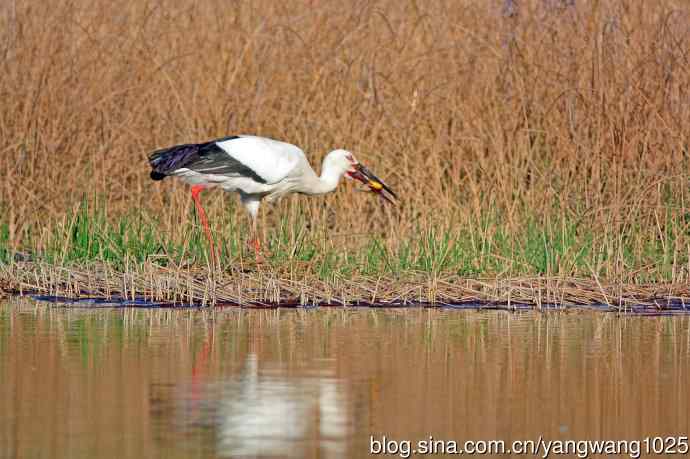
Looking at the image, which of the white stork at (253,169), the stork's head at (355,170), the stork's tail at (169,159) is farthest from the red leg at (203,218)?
the stork's head at (355,170)

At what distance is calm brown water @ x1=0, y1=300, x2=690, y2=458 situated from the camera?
5.18 m

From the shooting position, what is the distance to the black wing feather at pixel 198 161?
1031 centimetres

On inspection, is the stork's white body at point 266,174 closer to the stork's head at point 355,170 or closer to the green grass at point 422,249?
the stork's head at point 355,170

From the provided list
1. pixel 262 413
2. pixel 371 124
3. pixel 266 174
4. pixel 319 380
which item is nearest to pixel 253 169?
pixel 266 174

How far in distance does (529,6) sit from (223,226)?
9.74ft

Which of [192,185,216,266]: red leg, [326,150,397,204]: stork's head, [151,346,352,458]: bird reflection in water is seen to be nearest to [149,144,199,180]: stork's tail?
[192,185,216,266]: red leg

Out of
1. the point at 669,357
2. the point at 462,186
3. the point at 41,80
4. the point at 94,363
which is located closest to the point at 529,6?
the point at 462,186

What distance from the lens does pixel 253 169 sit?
34.7 ft

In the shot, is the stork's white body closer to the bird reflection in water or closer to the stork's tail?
the stork's tail

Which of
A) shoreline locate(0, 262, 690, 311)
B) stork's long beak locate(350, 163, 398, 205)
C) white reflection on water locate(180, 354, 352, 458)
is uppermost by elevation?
stork's long beak locate(350, 163, 398, 205)

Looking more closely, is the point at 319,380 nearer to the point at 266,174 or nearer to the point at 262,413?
the point at 262,413

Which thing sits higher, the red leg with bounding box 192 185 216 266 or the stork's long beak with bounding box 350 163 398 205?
the stork's long beak with bounding box 350 163 398 205

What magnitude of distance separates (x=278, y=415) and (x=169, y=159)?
Answer: 511 cm

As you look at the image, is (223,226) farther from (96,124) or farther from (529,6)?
(529,6)
